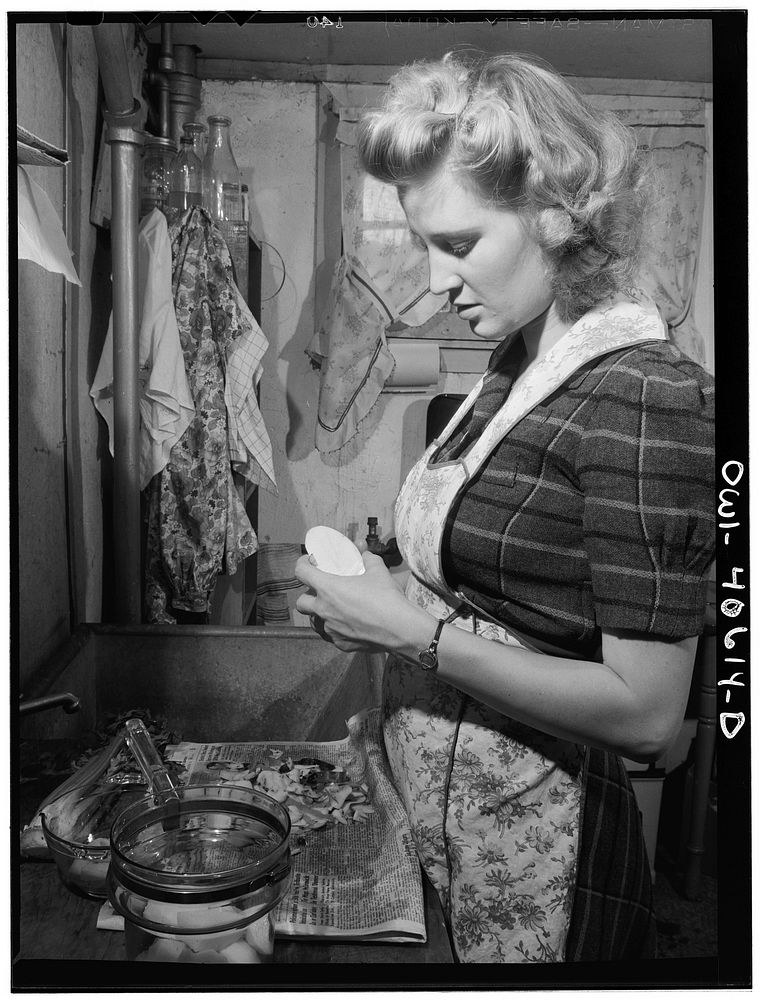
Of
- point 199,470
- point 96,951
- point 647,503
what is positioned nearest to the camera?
point 647,503

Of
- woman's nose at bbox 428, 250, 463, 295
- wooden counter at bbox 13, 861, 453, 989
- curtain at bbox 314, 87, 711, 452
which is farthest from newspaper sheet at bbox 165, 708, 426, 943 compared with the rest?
woman's nose at bbox 428, 250, 463, 295

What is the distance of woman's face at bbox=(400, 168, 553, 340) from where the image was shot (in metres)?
0.74

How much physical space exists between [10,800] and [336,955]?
0.40m

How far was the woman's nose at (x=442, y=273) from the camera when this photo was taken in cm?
77

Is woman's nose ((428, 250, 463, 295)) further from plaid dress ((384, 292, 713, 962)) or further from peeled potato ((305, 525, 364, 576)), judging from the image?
peeled potato ((305, 525, 364, 576))

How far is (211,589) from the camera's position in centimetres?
97

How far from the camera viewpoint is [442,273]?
0.77m

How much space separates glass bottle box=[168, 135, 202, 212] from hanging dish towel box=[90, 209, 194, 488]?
0.03 metres

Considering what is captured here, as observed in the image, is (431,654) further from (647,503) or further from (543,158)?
(543,158)

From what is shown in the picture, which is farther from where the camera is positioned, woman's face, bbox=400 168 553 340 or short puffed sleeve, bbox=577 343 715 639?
woman's face, bbox=400 168 553 340

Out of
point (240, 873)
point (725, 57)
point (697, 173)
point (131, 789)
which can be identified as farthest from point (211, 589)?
point (725, 57)

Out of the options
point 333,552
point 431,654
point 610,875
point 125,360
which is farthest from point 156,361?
point 610,875

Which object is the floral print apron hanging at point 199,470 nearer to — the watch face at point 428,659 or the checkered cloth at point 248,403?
the checkered cloth at point 248,403

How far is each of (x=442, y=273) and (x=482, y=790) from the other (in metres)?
0.49
